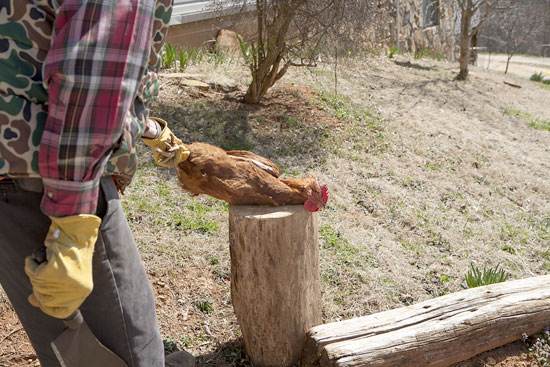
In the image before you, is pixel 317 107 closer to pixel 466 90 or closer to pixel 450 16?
pixel 466 90

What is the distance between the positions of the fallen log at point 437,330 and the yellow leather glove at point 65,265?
1.29 meters

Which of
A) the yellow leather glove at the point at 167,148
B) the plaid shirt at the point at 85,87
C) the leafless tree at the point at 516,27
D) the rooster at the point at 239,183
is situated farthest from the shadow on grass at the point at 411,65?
the plaid shirt at the point at 85,87

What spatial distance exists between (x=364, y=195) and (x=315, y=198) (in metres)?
2.31

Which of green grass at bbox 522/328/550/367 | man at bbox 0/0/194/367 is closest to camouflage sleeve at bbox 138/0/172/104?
man at bbox 0/0/194/367

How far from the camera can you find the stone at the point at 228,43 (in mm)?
7293

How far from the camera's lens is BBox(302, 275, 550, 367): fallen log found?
6.89 ft

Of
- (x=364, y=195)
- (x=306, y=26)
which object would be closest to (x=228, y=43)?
(x=306, y=26)

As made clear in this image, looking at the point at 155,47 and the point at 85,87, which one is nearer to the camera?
the point at 85,87

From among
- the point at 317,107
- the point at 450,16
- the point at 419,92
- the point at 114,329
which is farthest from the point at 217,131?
the point at 450,16

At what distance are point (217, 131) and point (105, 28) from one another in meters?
3.79

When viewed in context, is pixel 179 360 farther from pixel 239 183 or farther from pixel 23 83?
pixel 23 83

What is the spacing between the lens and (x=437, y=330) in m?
2.23

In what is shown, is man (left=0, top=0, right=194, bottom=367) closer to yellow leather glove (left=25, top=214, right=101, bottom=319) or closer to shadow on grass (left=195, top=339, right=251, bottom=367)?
yellow leather glove (left=25, top=214, right=101, bottom=319)

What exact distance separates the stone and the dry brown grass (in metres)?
0.60
